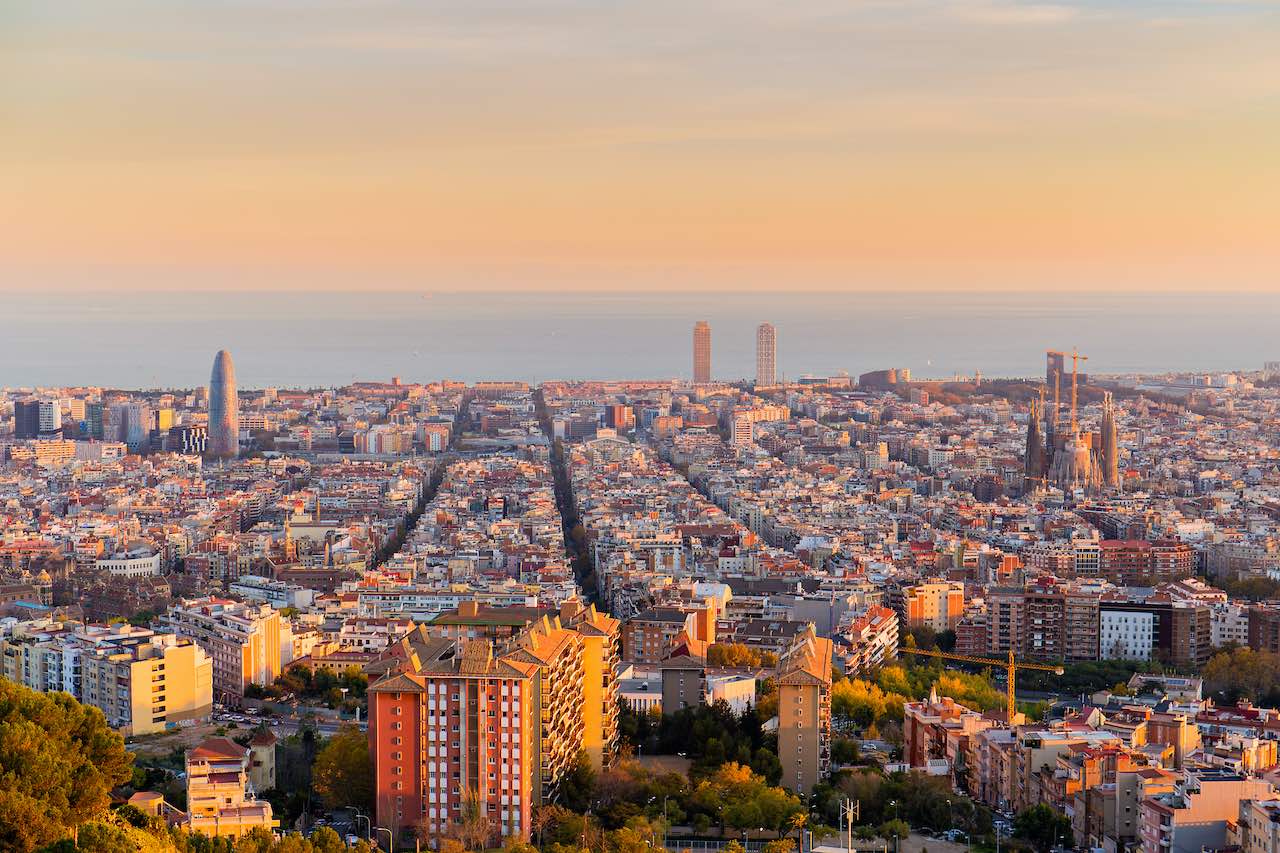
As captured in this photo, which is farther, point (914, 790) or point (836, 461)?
point (836, 461)

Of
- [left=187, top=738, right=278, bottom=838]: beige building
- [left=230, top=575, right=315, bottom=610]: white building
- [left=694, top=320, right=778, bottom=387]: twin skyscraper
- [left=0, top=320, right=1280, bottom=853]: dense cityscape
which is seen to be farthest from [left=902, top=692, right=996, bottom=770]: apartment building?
[left=694, top=320, right=778, bottom=387]: twin skyscraper

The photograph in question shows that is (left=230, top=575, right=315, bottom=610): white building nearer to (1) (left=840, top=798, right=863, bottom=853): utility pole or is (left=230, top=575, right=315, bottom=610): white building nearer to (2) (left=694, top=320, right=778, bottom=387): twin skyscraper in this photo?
(1) (left=840, top=798, right=863, bottom=853): utility pole

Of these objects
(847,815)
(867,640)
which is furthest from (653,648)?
(847,815)

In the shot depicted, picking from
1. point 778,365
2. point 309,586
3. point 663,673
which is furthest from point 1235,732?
point 778,365

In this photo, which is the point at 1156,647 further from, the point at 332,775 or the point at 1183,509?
the point at 1183,509

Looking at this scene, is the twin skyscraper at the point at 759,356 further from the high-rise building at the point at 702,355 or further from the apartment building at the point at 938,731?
the apartment building at the point at 938,731
